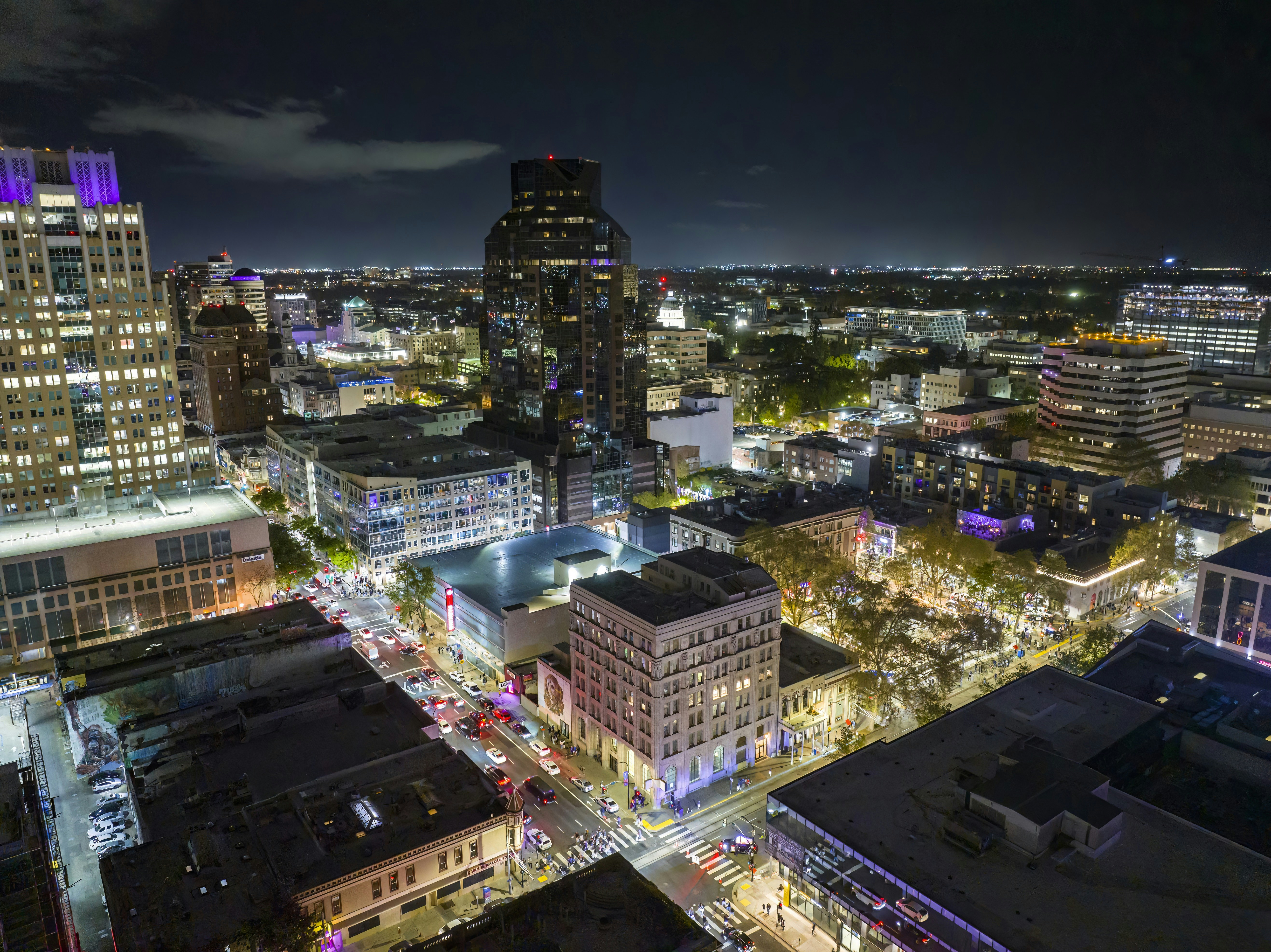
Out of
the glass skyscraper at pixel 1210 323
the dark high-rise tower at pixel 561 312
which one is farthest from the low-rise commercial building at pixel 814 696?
the glass skyscraper at pixel 1210 323

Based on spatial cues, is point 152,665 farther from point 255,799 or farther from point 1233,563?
point 1233,563

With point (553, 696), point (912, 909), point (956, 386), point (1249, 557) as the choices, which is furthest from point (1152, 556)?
point (956, 386)

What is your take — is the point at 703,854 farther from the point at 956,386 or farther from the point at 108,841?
the point at 956,386

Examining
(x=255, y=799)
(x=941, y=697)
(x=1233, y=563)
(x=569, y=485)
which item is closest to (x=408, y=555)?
(x=569, y=485)

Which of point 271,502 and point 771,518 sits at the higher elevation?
point 771,518

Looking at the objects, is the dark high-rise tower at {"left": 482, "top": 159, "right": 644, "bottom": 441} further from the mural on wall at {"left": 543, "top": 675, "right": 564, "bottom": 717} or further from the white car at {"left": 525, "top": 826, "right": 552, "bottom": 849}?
the white car at {"left": 525, "top": 826, "right": 552, "bottom": 849}

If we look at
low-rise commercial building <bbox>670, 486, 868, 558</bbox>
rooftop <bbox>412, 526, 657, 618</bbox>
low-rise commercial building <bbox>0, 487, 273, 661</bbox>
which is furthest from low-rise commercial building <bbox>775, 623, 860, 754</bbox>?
low-rise commercial building <bbox>0, 487, 273, 661</bbox>
